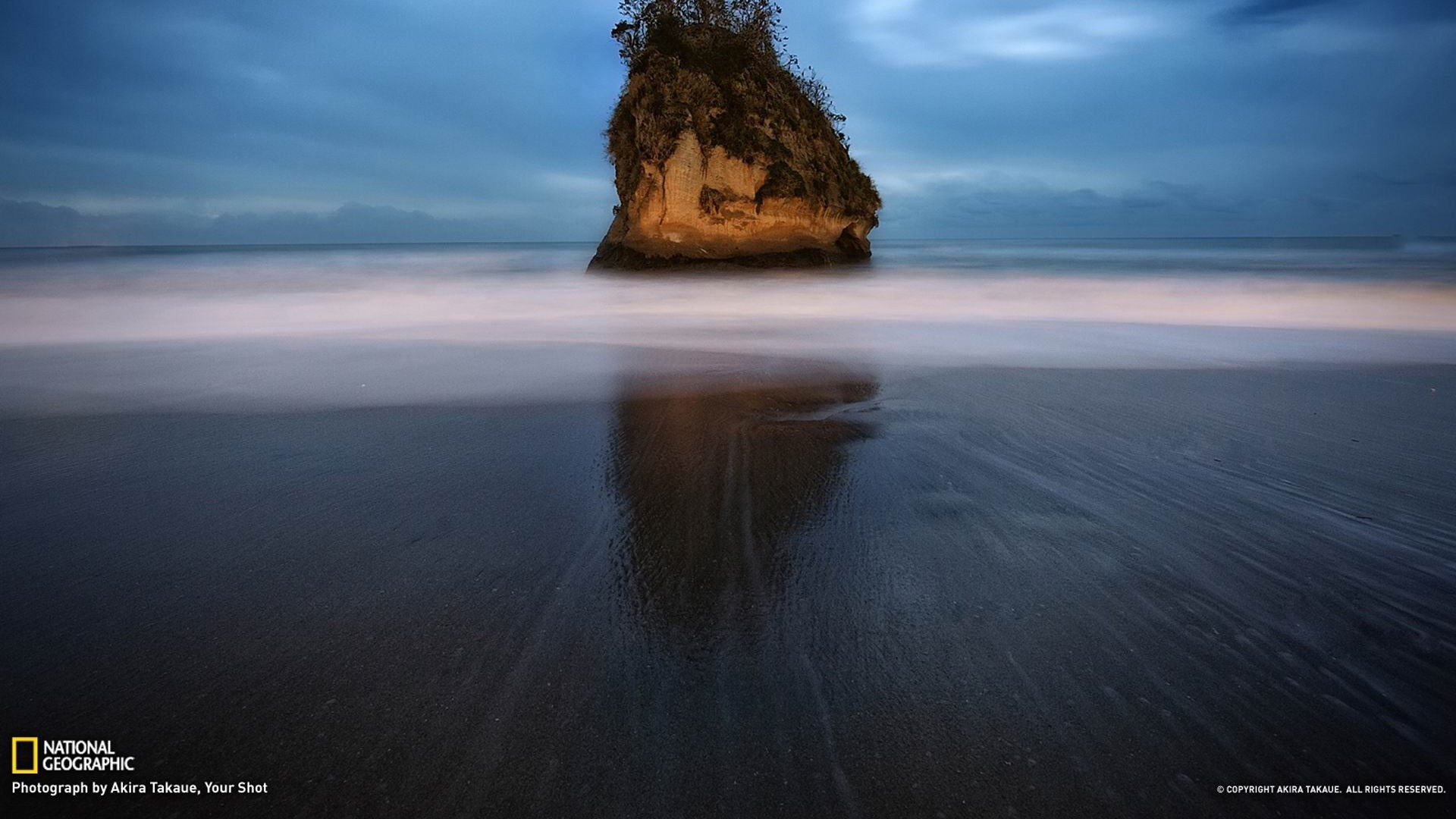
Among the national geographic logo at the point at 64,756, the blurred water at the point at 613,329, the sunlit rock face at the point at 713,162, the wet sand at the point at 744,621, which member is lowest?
the national geographic logo at the point at 64,756

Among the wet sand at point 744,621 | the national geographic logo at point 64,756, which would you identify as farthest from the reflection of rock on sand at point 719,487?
the national geographic logo at point 64,756

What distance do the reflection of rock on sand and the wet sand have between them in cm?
2

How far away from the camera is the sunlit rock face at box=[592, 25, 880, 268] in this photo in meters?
24.0

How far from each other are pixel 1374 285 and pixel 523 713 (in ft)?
82.5

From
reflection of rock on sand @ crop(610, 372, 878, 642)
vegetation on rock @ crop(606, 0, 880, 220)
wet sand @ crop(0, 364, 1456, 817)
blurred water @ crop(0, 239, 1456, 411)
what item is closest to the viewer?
wet sand @ crop(0, 364, 1456, 817)

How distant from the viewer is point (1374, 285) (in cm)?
1891

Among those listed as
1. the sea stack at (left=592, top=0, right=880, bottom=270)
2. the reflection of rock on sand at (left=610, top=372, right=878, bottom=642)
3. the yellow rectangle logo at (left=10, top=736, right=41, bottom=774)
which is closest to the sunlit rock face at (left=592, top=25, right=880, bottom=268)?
the sea stack at (left=592, top=0, right=880, bottom=270)

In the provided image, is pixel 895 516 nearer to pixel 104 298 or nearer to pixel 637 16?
pixel 104 298

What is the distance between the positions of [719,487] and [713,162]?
73.9ft

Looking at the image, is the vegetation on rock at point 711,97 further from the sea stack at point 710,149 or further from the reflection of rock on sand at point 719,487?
the reflection of rock on sand at point 719,487

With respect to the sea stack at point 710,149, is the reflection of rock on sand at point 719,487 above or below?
below

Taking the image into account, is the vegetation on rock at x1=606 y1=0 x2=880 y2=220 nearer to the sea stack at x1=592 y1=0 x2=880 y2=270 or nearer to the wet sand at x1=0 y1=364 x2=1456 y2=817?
the sea stack at x1=592 y1=0 x2=880 y2=270

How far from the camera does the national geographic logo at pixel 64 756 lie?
181 cm

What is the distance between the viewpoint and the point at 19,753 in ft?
6.04
